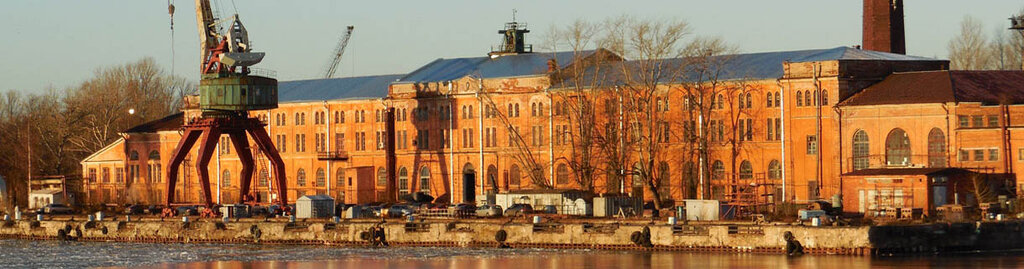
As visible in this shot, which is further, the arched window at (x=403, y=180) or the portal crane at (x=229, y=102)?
the arched window at (x=403, y=180)

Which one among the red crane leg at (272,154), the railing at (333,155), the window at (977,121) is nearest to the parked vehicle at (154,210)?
the red crane leg at (272,154)

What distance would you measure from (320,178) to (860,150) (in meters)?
37.9

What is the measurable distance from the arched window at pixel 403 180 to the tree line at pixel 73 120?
19049mm

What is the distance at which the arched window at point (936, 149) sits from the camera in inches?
3698

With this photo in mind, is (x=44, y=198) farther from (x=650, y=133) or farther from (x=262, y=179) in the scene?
(x=650, y=133)

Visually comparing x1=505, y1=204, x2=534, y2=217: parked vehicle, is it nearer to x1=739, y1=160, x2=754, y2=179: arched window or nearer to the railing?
x1=739, y1=160, x2=754, y2=179: arched window

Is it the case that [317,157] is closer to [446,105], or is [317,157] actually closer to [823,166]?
[446,105]

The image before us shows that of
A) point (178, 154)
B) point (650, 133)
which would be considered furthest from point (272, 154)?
point (650, 133)

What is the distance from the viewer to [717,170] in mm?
103688

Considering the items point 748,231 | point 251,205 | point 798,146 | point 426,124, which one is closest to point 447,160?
point 426,124

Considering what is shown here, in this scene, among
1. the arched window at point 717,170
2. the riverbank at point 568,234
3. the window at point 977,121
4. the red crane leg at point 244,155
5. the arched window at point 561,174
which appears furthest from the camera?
the arched window at point 561,174

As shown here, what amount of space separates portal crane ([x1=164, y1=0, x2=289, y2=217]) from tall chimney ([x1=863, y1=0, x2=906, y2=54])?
33.5 metres

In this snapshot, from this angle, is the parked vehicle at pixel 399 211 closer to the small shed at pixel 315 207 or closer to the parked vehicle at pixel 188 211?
the small shed at pixel 315 207

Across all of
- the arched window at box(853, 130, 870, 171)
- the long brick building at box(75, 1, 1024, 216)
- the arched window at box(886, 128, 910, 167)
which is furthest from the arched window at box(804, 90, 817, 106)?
the arched window at box(886, 128, 910, 167)
